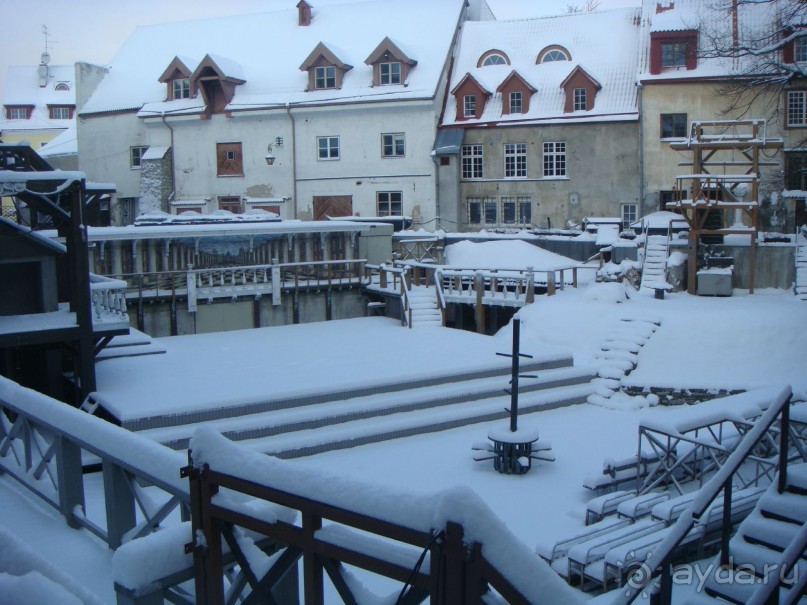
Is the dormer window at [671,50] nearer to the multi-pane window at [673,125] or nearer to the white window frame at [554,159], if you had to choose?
the multi-pane window at [673,125]

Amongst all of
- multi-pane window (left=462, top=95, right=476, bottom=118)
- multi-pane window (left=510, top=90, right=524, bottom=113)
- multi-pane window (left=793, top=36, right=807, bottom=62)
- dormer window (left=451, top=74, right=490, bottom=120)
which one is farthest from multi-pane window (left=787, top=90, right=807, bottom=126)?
multi-pane window (left=462, top=95, right=476, bottom=118)

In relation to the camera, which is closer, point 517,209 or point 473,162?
point 517,209

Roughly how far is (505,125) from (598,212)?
5.44 metres

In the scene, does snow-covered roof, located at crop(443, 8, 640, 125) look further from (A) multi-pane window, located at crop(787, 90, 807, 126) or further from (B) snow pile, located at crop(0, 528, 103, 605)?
(B) snow pile, located at crop(0, 528, 103, 605)

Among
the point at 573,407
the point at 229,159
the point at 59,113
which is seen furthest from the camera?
the point at 59,113

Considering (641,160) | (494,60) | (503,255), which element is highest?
(494,60)

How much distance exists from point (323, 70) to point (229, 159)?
19.6 feet

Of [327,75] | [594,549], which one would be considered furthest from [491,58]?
[594,549]

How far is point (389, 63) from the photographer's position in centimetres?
3506

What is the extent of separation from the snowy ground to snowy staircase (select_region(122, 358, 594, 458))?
0.30m

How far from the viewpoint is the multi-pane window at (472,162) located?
3466 cm

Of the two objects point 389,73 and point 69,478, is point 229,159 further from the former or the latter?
point 69,478

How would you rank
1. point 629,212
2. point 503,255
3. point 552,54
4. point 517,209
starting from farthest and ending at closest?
point 552,54, point 517,209, point 629,212, point 503,255

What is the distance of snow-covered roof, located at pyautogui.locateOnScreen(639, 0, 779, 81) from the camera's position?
30.6 m
